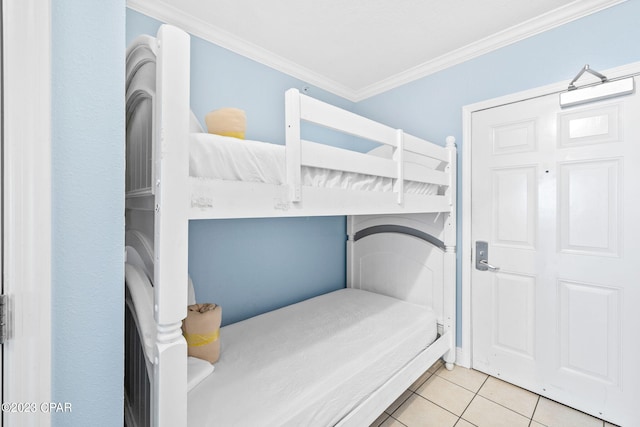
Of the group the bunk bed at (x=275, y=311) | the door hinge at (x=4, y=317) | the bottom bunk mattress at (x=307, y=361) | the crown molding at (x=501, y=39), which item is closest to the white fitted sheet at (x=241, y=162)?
the bunk bed at (x=275, y=311)

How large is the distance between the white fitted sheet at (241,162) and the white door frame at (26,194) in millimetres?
341

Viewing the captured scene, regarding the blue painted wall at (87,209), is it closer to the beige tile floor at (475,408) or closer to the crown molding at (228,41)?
the crown molding at (228,41)

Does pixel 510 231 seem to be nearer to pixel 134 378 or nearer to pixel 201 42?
pixel 134 378

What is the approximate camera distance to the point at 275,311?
214 centimetres

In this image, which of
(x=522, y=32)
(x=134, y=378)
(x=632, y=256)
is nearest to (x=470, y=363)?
(x=632, y=256)

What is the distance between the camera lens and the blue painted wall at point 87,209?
2.17 feet

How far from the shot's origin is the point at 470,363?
2.20 metres

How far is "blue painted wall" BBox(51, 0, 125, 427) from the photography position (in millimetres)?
662

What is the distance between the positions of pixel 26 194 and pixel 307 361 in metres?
1.23

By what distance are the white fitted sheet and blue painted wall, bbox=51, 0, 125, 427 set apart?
8.0 inches

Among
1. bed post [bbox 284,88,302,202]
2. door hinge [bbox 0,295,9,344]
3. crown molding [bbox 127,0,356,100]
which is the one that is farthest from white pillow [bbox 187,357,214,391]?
crown molding [bbox 127,0,356,100]

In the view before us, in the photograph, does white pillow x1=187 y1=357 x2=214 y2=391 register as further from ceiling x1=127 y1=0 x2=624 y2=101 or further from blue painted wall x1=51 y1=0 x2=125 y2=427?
ceiling x1=127 y1=0 x2=624 y2=101

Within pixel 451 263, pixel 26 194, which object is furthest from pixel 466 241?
pixel 26 194

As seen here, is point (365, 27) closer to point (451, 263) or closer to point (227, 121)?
point (227, 121)
